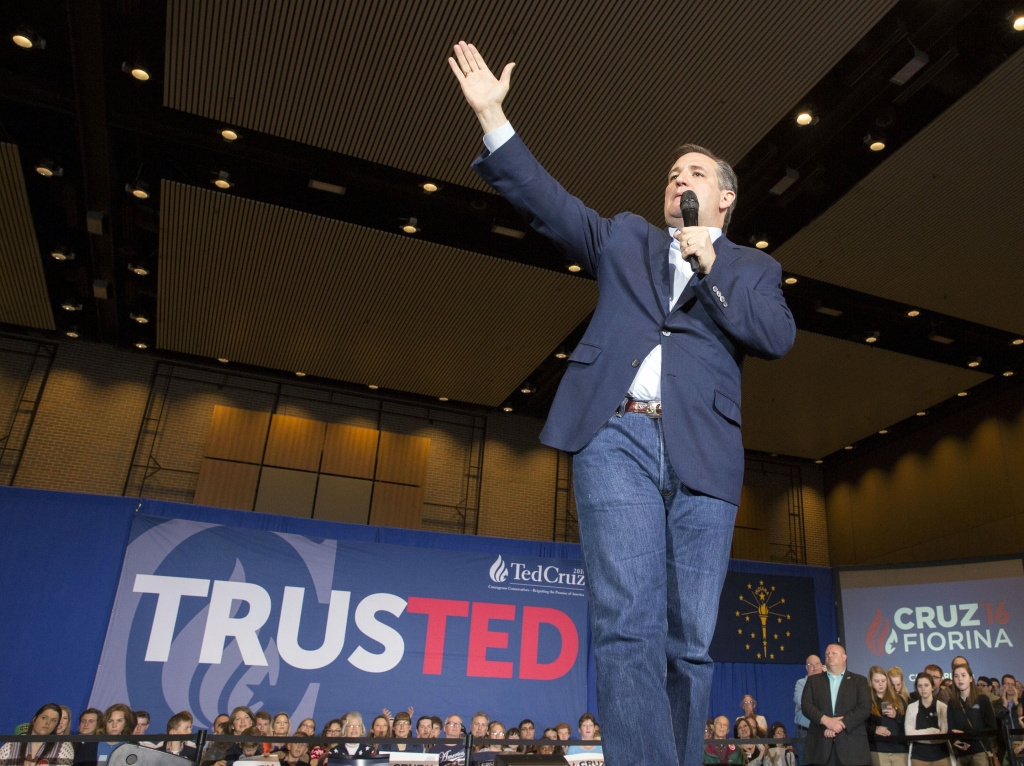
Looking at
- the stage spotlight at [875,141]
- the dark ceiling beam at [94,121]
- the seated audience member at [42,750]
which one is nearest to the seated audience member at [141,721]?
the seated audience member at [42,750]

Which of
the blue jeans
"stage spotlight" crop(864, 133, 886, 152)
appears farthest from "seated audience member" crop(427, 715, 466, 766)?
"stage spotlight" crop(864, 133, 886, 152)

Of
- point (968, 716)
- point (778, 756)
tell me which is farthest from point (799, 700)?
point (778, 756)

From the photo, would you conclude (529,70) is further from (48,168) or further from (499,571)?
(499,571)

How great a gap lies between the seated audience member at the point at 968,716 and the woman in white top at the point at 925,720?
75 millimetres

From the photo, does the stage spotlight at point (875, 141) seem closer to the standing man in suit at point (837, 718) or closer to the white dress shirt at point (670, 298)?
the standing man in suit at point (837, 718)

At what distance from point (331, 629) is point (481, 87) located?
26.3ft

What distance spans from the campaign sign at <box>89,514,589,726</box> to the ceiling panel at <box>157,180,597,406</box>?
2908 mm

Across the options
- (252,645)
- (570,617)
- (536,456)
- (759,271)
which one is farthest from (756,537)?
(759,271)

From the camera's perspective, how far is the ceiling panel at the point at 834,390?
33.5 ft

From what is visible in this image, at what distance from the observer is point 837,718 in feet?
17.7

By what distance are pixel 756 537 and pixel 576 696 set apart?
19.2 ft

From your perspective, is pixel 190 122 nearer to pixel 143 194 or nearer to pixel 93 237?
pixel 143 194

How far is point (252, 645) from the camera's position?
8.02 meters

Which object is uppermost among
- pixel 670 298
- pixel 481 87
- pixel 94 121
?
pixel 94 121
